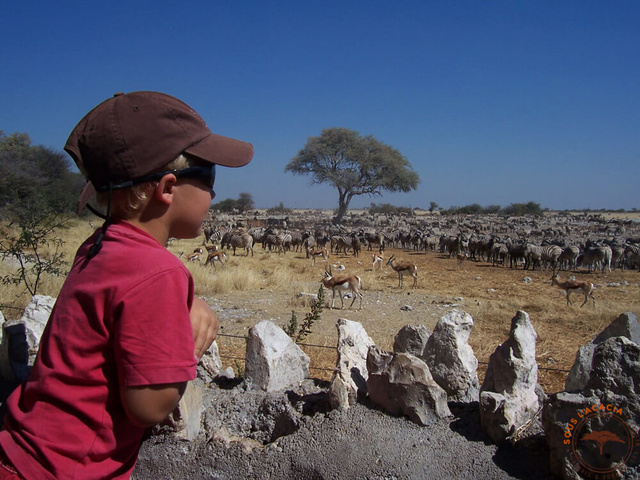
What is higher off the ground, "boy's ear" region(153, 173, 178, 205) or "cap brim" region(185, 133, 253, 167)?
"cap brim" region(185, 133, 253, 167)

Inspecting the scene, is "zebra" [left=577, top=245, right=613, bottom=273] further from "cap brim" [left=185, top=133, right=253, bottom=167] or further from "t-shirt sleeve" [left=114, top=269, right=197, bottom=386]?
"t-shirt sleeve" [left=114, top=269, right=197, bottom=386]

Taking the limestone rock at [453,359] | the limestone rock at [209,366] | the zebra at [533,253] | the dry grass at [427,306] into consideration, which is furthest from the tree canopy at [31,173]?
the zebra at [533,253]

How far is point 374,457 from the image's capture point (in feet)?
9.41

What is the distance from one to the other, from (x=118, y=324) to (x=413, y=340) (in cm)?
352

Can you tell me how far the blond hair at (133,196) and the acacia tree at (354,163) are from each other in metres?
54.3

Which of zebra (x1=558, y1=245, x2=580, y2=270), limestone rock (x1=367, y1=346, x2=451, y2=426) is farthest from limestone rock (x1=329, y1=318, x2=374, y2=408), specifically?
zebra (x1=558, y1=245, x2=580, y2=270)

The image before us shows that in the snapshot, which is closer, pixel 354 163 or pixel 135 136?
pixel 135 136

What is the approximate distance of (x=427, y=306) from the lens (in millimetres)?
12180

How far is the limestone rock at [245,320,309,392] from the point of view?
3.88 metres

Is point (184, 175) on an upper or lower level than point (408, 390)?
upper

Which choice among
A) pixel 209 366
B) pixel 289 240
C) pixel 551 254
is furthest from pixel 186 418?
pixel 289 240

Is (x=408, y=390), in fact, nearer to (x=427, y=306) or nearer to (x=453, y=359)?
(x=453, y=359)

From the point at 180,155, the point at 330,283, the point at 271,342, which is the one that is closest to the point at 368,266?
the point at 330,283

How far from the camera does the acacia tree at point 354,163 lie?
2164 inches
